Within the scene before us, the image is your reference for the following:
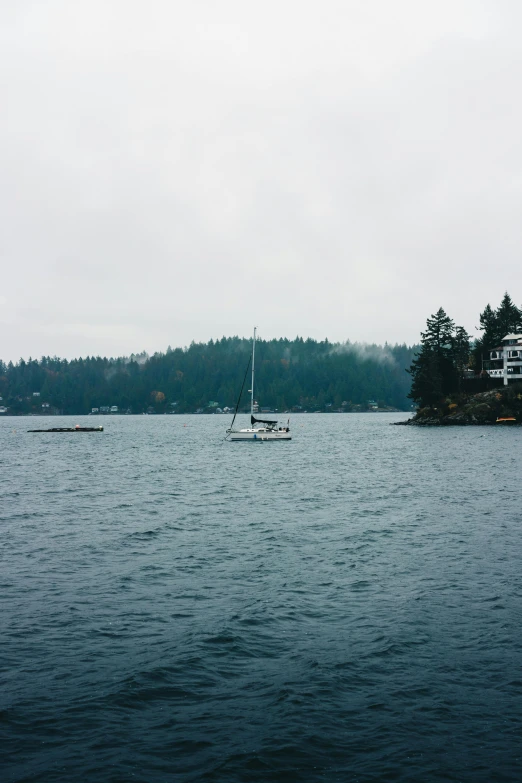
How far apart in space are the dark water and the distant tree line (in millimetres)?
106917

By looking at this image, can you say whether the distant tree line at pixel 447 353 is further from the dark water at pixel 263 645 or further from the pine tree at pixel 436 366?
the dark water at pixel 263 645

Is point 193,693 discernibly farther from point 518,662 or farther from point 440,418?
point 440,418

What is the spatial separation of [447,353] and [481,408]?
56.4ft

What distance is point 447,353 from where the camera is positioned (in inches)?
5871

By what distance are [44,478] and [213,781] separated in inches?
2195

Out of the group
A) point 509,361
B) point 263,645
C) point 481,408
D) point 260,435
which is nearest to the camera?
point 263,645

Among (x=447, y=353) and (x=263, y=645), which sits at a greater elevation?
(x=447, y=353)

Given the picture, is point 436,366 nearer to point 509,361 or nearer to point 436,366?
point 436,366

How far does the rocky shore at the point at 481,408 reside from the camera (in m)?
136

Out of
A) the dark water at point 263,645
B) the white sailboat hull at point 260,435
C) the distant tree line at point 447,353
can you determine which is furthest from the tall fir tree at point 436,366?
the dark water at point 263,645

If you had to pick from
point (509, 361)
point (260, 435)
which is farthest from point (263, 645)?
point (509, 361)

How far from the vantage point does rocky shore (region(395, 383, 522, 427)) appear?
446 feet

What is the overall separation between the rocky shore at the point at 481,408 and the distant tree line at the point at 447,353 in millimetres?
3842

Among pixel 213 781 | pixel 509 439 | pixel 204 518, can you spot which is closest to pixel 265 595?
pixel 213 781
